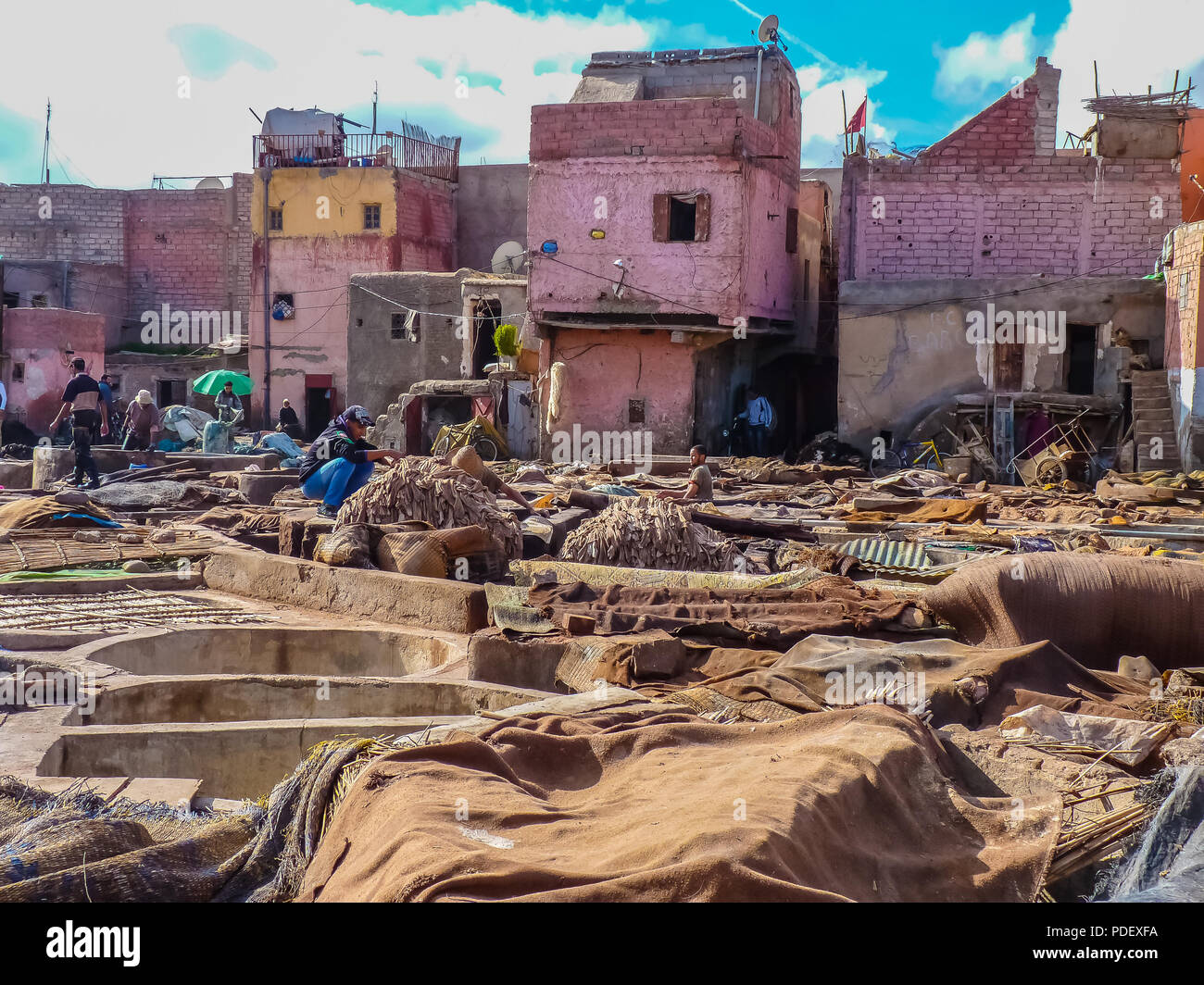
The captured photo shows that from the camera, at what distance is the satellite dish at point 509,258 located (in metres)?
35.0

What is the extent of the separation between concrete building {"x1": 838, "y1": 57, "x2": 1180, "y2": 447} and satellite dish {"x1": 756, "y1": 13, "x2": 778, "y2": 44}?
5.16m

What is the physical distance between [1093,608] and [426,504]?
5.23m

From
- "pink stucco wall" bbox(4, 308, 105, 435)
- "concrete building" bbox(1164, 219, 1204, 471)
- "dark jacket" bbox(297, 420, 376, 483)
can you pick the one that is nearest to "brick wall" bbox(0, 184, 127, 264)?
"pink stucco wall" bbox(4, 308, 105, 435)

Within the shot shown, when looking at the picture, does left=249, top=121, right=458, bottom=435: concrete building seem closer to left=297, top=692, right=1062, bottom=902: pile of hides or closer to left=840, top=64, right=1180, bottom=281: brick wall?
left=840, top=64, right=1180, bottom=281: brick wall

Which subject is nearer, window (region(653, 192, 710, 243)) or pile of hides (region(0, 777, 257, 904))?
pile of hides (region(0, 777, 257, 904))

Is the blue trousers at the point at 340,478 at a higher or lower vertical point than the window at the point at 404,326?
lower

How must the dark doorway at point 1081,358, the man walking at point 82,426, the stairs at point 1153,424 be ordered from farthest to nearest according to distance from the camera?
the dark doorway at point 1081,358 → the stairs at point 1153,424 → the man walking at point 82,426

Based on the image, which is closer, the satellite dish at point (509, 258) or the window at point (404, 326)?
the window at point (404, 326)

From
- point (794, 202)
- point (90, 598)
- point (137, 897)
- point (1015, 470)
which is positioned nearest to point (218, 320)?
point (794, 202)

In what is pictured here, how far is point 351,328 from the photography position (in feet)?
109

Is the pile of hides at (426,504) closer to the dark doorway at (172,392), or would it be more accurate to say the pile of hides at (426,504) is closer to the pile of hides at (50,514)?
the pile of hides at (50,514)

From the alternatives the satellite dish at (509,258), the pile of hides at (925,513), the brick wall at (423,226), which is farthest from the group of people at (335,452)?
the brick wall at (423,226)

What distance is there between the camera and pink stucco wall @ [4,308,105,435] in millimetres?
33281
